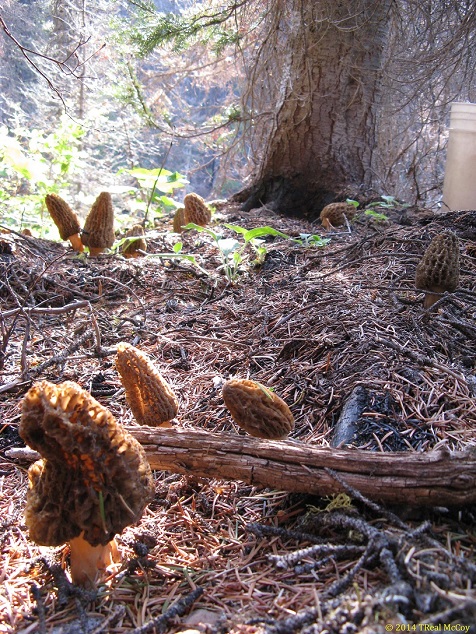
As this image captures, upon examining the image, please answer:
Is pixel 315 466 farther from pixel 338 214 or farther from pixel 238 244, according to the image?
pixel 338 214

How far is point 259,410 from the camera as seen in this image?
5.36 feet

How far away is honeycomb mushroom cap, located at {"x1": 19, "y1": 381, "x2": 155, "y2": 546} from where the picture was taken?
3.96ft

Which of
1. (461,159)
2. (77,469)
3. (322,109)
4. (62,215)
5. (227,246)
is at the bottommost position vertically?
(77,469)

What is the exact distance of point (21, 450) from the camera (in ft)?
5.29

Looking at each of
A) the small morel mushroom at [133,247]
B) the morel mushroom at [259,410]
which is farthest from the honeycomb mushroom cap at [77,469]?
the small morel mushroom at [133,247]

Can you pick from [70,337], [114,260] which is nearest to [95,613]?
[70,337]

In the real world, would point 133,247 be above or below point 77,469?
above

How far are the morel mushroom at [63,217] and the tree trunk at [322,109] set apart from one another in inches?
80.1

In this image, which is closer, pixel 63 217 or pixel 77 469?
pixel 77 469

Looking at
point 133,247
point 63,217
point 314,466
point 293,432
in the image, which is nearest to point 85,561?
point 314,466

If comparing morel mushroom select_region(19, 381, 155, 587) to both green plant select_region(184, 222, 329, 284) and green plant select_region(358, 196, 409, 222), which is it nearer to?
green plant select_region(184, 222, 329, 284)

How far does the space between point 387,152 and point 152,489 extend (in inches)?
276

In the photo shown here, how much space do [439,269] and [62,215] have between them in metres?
3.10

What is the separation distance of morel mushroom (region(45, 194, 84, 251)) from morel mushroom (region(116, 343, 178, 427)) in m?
2.68
